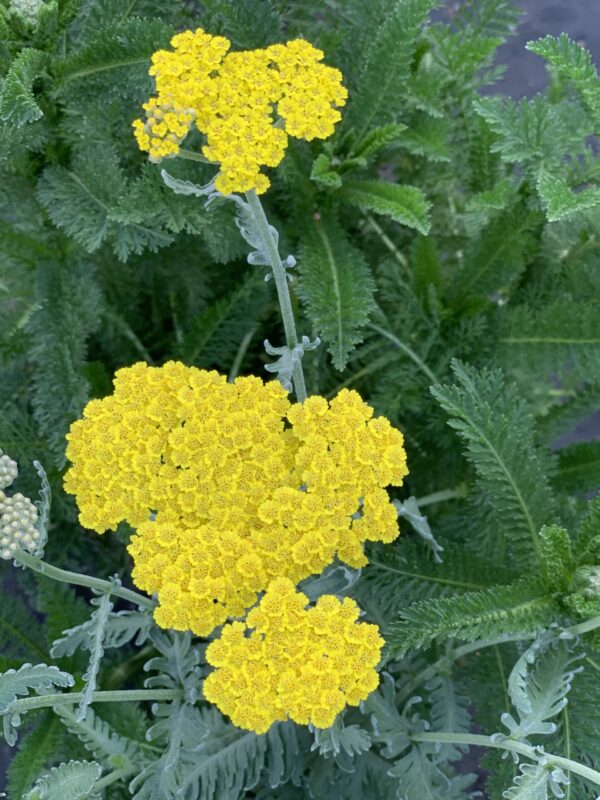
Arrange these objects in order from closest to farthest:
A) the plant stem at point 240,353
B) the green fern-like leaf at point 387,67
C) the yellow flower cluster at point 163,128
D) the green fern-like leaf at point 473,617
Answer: the yellow flower cluster at point 163,128
the green fern-like leaf at point 473,617
the green fern-like leaf at point 387,67
the plant stem at point 240,353

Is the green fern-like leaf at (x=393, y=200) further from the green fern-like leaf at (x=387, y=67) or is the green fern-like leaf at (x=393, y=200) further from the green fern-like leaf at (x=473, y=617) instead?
the green fern-like leaf at (x=473, y=617)

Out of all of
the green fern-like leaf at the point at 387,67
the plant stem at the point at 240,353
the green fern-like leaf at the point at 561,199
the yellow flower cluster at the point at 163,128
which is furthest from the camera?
the plant stem at the point at 240,353

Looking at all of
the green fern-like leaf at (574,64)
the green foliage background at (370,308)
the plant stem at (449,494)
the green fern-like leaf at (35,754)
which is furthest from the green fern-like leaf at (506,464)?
the green fern-like leaf at (35,754)

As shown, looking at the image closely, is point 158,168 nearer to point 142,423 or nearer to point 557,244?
point 142,423

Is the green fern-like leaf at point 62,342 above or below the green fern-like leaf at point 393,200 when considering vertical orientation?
below

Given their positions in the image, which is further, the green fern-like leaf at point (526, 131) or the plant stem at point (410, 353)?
the plant stem at point (410, 353)

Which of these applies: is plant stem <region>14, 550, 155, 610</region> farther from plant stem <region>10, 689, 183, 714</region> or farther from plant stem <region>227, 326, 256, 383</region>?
plant stem <region>227, 326, 256, 383</region>

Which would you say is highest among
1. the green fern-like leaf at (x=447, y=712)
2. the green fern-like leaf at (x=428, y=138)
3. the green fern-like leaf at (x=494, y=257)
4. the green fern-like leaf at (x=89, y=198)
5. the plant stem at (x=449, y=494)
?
the green fern-like leaf at (x=428, y=138)

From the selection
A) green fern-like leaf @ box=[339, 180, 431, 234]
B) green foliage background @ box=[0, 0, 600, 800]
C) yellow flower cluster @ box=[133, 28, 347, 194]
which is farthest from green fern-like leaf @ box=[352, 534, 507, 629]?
yellow flower cluster @ box=[133, 28, 347, 194]
